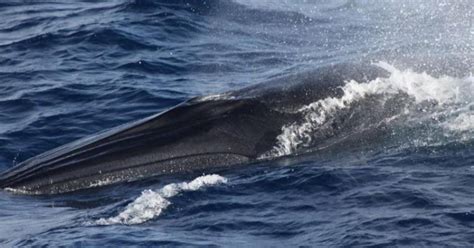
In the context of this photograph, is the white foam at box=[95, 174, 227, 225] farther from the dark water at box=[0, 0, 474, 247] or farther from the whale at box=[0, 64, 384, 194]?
the whale at box=[0, 64, 384, 194]

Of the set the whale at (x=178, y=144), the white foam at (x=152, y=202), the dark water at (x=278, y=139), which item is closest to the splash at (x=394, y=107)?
the dark water at (x=278, y=139)

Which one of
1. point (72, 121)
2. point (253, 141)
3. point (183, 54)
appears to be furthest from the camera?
point (183, 54)

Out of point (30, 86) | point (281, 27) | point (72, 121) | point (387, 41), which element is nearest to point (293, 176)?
point (72, 121)

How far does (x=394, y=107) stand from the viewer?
547 inches

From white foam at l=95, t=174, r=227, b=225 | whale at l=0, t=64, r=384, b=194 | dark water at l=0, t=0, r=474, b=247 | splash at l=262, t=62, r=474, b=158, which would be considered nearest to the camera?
dark water at l=0, t=0, r=474, b=247

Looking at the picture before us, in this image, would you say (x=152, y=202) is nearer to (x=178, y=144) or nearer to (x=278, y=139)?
(x=178, y=144)

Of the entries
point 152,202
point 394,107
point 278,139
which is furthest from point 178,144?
point 394,107

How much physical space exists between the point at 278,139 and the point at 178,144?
139cm

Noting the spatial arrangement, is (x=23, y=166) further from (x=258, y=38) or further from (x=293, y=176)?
(x=258, y=38)

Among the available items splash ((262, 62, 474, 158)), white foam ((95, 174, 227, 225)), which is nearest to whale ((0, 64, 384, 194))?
splash ((262, 62, 474, 158))

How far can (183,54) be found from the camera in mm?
22562

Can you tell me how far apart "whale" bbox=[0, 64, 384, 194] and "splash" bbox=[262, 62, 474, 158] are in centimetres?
19

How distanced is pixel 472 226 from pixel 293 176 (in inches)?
116

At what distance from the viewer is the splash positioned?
43.3 ft
